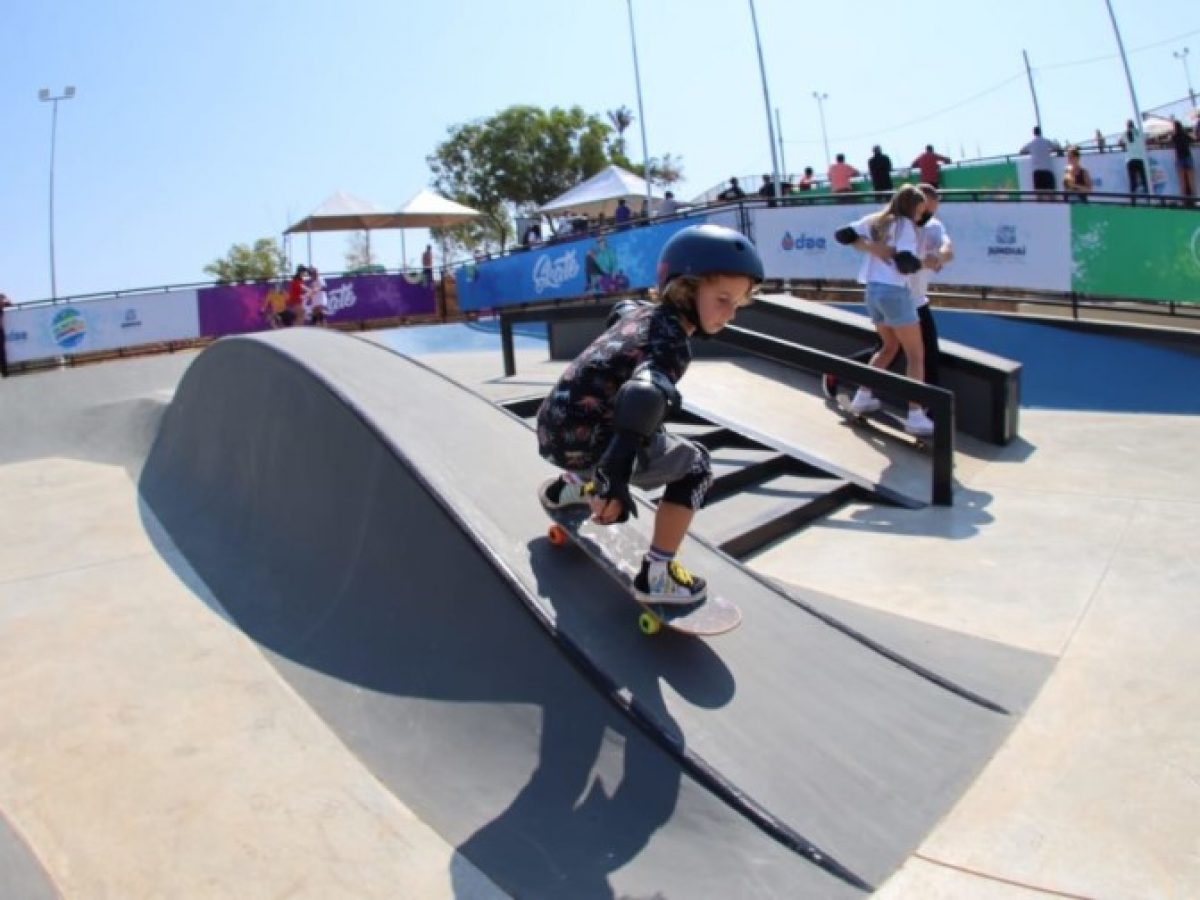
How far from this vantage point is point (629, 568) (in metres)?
3.42

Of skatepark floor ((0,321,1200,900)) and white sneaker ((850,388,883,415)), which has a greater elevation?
white sneaker ((850,388,883,415))

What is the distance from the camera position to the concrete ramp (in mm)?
2496

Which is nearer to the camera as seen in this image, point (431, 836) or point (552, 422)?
point (431, 836)

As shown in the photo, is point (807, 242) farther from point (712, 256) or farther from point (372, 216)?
point (372, 216)

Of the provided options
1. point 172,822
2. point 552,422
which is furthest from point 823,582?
point 172,822

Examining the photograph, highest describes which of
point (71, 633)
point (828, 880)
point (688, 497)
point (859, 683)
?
point (688, 497)

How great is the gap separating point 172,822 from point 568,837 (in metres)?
1.13

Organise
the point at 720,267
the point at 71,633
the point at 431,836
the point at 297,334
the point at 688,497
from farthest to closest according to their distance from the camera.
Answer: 1. the point at 297,334
2. the point at 71,633
3. the point at 688,497
4. the point at 720,267
5. the point at 431,836

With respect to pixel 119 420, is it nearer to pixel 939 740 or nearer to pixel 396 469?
pixel 396 469

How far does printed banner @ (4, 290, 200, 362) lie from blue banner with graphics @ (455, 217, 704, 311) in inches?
247

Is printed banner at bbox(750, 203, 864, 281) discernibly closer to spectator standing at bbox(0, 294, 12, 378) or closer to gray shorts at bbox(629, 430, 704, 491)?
gray shorts at bbox(629, 430, 704, 491)

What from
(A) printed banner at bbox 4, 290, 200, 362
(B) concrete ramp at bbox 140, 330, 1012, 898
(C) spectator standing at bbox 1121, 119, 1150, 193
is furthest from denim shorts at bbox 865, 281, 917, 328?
(A) printed banner at bbox 4, 290, 200, 362

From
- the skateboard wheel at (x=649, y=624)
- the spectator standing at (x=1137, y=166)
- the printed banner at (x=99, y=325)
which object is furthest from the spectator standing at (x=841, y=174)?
the skateboard wheel at (x=649, y=624)

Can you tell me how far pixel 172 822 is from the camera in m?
2.61
